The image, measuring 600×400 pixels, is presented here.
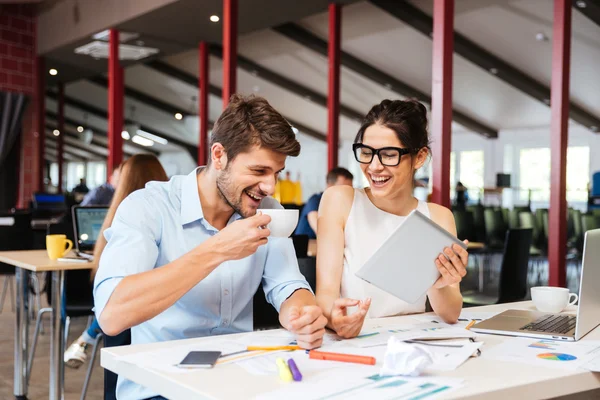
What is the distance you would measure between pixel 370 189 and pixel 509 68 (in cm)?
904

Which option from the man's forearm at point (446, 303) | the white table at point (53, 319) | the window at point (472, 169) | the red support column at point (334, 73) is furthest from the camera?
the window at point (472, 169)

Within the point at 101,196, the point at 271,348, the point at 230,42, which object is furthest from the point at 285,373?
the point at 230,42

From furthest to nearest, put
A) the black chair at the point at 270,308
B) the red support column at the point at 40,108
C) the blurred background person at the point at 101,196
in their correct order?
1. the red support column at the point at 40,108
2. the blurred background person at the point at 101,196
3. the black chair at the point at 270,308

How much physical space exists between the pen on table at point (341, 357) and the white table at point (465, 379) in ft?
0.50

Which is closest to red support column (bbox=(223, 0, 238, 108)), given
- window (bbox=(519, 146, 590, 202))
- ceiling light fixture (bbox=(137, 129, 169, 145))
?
window (bbox=(519, 146, 590, 202))

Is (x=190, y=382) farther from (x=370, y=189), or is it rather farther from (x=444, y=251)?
(x=370, y=189)

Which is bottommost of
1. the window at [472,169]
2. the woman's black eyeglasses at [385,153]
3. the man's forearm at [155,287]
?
the man's forearm at [155,287]

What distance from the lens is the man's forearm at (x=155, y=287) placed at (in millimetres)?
1385

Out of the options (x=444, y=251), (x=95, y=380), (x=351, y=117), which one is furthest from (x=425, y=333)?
(x=351, y=117)

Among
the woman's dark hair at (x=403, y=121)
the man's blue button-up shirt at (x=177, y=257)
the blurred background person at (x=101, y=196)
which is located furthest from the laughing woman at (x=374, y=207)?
the blurred background person at (x=101, y=196)

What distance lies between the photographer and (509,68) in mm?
10305

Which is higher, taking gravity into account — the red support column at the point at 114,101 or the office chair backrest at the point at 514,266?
the red support column at the point at 114,101

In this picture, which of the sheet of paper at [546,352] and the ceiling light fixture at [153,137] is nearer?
the sheet of paper at [546,352]

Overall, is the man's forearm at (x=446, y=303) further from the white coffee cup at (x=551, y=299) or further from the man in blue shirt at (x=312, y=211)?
the man in blue shirt at (x=312, y=211)
